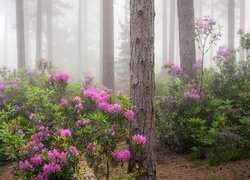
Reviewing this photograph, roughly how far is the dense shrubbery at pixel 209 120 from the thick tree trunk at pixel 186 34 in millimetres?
1580

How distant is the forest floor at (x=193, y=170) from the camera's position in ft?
16.6

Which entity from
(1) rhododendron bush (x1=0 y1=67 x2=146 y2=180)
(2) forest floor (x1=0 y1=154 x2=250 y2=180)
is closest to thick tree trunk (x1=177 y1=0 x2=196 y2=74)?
(2) forest floor (x1=0 y1=154 x2=250 y2=180)

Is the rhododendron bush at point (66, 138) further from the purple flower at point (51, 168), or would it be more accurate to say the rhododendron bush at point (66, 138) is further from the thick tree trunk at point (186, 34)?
the thick tree trunk at point (186, 34)

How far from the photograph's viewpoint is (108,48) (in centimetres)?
1427

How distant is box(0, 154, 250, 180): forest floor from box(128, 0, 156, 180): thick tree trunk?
1022 mm

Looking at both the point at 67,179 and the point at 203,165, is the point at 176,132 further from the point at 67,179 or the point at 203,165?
the point at 67,179

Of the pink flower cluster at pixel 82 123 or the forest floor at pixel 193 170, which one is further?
the forest floor at pixel 193 170

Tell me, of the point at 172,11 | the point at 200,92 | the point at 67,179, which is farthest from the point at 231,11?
the point at 67,179

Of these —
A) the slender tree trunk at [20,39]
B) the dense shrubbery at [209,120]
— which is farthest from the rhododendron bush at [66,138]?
the slender tree trunk at [20,39]

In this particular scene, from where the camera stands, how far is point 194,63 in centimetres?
949

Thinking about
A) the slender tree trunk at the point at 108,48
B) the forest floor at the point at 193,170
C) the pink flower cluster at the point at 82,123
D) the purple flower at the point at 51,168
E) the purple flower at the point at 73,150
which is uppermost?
the slender tree trunk at the point at 108,48

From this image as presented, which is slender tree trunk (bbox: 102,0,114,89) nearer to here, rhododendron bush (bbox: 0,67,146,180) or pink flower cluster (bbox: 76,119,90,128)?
rhododendron bush (bbox: 0,67,146,180)

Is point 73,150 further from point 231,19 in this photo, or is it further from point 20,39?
point 231,19

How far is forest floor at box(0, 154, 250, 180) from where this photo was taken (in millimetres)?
5055
